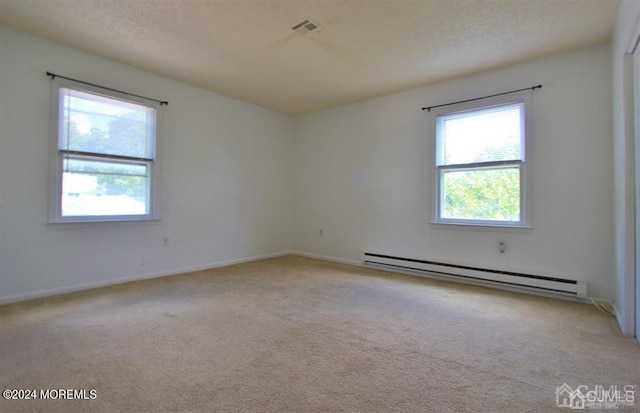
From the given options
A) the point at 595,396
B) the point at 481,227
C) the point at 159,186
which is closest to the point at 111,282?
the point at 159,186

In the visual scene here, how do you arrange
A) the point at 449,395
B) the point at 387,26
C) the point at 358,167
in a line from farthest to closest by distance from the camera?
the point at 358,167 < the point at 387,26 < the point at 449,395

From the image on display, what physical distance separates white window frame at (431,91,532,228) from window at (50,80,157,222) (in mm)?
3846

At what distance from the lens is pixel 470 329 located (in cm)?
244

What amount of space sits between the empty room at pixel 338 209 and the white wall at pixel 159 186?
0.03 m

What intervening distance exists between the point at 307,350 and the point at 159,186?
3159 mm

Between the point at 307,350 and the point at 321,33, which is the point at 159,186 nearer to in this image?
the point at 321,33

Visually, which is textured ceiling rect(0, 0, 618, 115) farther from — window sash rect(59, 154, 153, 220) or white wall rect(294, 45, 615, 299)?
window sash rect(59, 154, 153, 220)

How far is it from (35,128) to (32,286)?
1.63 meters

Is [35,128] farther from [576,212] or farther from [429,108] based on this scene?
[576,212]

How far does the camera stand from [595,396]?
1594 millimetres

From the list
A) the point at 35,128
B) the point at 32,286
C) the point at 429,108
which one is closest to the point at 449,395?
the point at 429,108

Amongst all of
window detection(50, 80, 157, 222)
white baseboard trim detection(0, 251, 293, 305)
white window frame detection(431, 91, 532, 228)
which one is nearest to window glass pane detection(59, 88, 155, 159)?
window detection(50, 80, 157, 222)

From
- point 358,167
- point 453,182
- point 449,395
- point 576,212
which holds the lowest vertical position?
point 449,395

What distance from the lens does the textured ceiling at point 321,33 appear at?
2.59 meters
